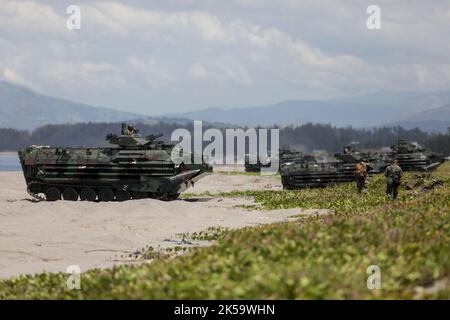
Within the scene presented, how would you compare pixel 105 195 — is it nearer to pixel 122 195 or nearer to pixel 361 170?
pixel 122 195

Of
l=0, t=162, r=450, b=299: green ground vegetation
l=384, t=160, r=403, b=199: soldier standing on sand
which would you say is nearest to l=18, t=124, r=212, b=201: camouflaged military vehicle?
l=384, t=160, r=403, b=199: soldier standing on sand

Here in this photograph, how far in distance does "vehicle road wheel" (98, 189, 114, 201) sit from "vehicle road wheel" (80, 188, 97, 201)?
0.98 feet

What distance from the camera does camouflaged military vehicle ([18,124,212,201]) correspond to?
32.2m

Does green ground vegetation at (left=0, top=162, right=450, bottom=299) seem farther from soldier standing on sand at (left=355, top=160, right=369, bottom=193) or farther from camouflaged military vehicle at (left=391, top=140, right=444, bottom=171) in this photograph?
camouflaged military vehicle at (left=391, top=140, right=444, bottom=171)

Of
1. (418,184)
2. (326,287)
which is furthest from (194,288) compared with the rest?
(418,184)

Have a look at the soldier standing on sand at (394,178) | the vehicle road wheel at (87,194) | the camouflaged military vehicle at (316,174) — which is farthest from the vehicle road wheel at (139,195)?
the soldier standing on sand at (394,178)

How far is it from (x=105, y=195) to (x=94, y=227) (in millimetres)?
10025

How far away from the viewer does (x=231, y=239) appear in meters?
12.5

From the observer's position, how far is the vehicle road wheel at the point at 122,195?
3250cm

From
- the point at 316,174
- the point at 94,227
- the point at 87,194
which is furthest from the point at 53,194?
the point at 316,174

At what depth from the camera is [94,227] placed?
74.8 ft

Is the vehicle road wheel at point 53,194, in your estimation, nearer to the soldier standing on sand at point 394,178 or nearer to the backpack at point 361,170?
the backpack at point 361,170
